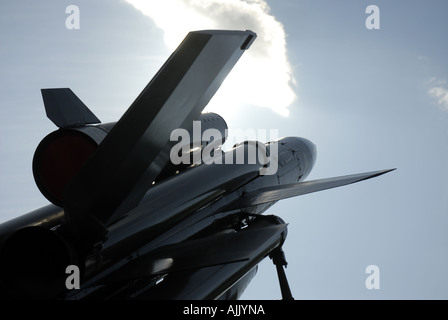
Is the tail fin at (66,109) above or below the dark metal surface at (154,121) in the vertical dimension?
above

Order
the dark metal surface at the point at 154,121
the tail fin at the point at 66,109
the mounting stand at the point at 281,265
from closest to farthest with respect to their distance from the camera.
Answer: the dark metal surface at the point at 154,121 → the tail fin at the point at 66,109 → the mounting stand at the point at 281,265

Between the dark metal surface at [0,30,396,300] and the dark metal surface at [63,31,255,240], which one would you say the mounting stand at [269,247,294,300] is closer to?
the dark metal surface at [0,30,396,300]

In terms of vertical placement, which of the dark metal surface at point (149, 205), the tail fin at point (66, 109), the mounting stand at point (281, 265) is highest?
the tail fin at point (66, 109)

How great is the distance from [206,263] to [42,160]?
3.54 metres

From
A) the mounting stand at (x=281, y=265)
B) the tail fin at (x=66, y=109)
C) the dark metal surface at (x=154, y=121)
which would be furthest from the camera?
the mounting stand at (x=281, y=265)

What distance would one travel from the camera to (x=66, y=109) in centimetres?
782

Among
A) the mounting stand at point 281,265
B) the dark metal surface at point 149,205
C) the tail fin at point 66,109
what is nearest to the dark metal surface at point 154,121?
Result: the dark metal surface at point 149,205

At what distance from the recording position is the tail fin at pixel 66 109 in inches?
300

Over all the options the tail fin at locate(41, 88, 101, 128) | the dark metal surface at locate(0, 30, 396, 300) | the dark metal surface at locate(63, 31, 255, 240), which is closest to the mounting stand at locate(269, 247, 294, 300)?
the dark metal surface at locate(0, 30, 396, 300)

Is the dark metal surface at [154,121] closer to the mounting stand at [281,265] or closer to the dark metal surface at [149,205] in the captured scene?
the dark metal surface at [149,205]

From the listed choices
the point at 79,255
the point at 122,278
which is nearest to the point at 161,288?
the point at 122,278

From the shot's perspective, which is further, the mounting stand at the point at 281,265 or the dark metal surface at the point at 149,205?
the mounting stand at the point at 281,265

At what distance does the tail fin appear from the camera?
7.62 metres
